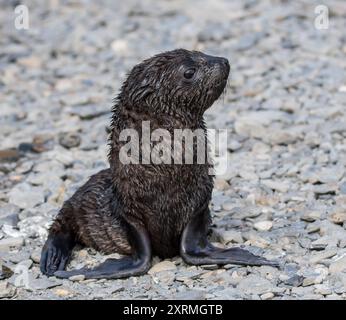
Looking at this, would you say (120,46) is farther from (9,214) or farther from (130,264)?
(130,264)

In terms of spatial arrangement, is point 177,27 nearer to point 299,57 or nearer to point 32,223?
point 299,57

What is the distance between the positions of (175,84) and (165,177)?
21.7 inches

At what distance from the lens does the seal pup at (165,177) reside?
5.70m

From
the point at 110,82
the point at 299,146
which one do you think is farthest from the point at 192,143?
the point at 110,82

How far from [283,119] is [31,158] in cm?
222

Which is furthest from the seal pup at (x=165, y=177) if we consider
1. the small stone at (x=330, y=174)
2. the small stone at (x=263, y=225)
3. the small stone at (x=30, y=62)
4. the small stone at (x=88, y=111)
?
the small stone at (x=30, y=62)

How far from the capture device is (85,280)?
5.68 m

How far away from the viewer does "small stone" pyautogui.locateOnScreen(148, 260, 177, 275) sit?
576 cm

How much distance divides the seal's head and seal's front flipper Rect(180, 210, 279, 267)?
0.68 meters

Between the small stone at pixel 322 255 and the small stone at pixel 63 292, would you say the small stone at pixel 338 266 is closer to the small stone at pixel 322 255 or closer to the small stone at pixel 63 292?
the small stone at pixel 322 255

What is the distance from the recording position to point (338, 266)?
554 cm

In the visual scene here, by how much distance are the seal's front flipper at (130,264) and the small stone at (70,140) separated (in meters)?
2.71

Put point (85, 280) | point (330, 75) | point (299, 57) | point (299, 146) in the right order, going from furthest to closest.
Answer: point (299, 57) → point (330, 75) → point (299, 146) → point (85, 280)

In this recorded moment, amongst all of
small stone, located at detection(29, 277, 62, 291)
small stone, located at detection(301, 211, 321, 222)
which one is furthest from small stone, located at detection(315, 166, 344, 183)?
small stone, located at detection(29, 277, 62, 291)
